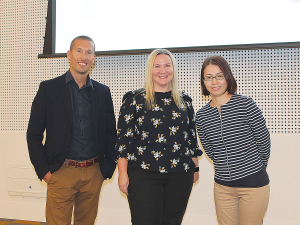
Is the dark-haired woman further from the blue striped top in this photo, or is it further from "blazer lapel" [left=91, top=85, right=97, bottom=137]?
"blazer lapel" [left=91, top=85, right=97, bottom=137]

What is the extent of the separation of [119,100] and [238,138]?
5.69 feet

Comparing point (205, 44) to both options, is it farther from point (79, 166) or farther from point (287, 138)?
point (79, 166)

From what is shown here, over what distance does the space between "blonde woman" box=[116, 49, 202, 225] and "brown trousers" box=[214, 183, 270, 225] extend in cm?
26

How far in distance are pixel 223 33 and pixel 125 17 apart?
1127mm

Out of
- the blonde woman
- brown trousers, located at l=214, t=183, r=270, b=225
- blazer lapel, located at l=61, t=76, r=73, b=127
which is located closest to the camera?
brown trousers, located at l=214, t=183, r=270, b=225

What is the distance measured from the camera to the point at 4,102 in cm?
330

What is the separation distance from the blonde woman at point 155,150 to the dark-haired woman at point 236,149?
230mm

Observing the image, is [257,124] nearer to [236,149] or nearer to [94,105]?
[236,149]

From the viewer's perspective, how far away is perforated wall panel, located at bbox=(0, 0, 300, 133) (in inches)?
105

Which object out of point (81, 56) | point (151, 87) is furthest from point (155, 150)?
point (81, 56)

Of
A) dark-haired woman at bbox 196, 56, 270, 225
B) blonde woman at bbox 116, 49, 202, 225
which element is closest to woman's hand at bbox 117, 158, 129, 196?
blonde woman at bbox 116, 49, 202, 225

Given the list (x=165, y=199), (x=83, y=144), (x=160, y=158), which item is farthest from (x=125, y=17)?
(x=165, y=199)

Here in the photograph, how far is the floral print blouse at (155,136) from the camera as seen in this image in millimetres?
1742

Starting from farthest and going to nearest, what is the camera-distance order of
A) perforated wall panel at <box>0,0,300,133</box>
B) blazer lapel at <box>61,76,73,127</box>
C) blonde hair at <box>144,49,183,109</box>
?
perforated wall panel at <box>0,0,300,133</box> → blazer lapel at <box>61,76,73,127</box> → blonde hair at <box>144,49,183,109</box>
